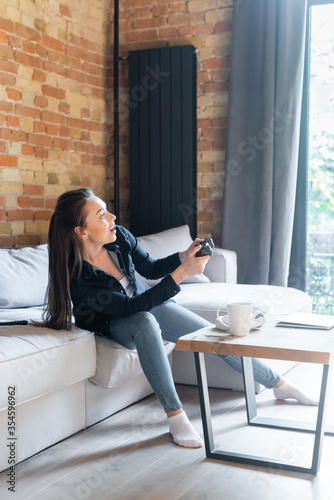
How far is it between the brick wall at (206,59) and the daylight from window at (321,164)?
21.9 inches

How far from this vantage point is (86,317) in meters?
2.50

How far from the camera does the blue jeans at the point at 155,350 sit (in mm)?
→ 2383

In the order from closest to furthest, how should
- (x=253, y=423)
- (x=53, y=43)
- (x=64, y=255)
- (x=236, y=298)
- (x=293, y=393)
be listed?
(x=64, y=255), (x=253, y=423), (x=293, y=393), (x=236, y=298), (x=53, y=43)

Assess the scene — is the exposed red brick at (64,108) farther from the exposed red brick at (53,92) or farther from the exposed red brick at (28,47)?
the exposed red brick at (28,47)

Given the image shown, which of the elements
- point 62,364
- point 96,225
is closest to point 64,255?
point 96,225

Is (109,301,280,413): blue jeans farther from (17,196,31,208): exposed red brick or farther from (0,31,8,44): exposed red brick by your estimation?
(0,31,8,44): exposed red brick

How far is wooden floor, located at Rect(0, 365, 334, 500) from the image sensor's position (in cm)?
196

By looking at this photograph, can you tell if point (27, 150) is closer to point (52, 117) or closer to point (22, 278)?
point (52, 117)

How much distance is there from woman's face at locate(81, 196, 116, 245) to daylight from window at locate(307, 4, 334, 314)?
202 centimetres

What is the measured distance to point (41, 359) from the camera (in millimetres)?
2184

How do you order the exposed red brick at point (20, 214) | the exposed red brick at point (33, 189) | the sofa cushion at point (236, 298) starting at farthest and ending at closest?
the exposed red brick at point (33, 189)
the exposed red brick at point (20, 214)
the sofa cushion at point (236, 298)


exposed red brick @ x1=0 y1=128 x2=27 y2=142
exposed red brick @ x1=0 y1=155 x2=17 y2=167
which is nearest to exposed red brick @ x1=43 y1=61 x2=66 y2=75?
exposed red brick @ x1=0 y1=128 x2=27 y2=142

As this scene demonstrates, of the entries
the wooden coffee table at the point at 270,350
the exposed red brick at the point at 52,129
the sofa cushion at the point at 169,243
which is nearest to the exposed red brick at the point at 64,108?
the exposed red brick at the point at 52,129

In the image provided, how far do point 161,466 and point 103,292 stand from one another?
65cm
